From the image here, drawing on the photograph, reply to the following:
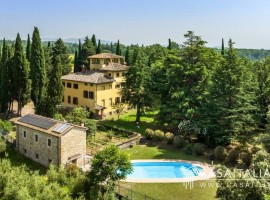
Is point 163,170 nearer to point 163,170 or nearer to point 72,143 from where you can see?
point 163,170

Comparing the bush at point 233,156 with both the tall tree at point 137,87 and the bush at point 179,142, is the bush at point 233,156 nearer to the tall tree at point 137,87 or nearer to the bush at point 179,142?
the bush at point 179,142

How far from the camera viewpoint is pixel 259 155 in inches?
805

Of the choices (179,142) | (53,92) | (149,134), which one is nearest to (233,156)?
(179,142)

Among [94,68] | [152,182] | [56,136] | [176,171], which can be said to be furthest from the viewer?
[94,68]

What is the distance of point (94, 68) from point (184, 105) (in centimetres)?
2266

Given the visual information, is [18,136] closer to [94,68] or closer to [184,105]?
[184,105]

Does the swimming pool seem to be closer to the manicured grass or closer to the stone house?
the stone house

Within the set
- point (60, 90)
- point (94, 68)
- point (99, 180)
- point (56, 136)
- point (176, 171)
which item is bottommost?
point (176, 171)

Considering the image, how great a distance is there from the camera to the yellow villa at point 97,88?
151 ft

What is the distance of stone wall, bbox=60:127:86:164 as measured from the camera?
27.3 m

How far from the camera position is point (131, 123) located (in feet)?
145

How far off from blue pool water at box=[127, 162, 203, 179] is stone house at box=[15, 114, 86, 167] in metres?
5.57

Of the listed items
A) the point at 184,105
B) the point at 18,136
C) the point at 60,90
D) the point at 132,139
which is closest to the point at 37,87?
the point at 60,90

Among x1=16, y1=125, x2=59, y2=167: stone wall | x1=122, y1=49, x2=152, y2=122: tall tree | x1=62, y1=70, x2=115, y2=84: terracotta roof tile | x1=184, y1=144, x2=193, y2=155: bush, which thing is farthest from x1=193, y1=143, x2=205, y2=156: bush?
x1=62, y1=70, x2=115, y2=84: terracotta roof tile
